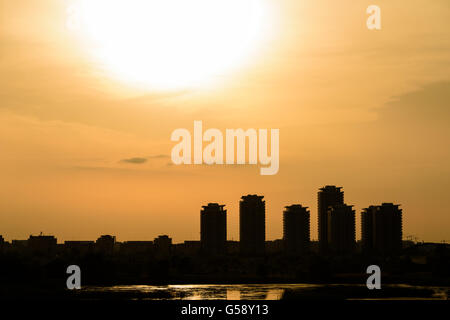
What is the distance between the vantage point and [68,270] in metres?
195
